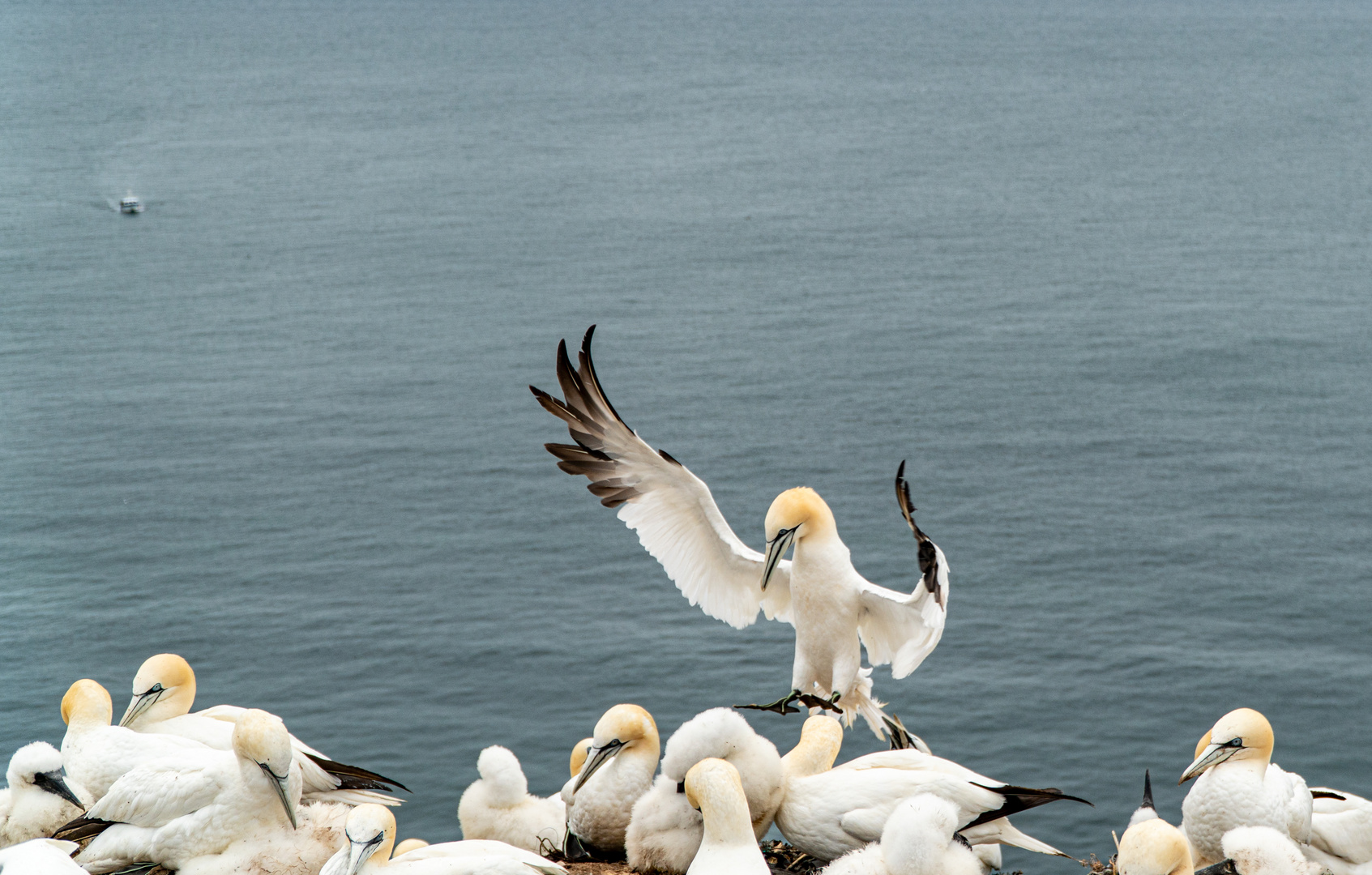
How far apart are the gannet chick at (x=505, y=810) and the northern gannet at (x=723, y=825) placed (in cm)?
320

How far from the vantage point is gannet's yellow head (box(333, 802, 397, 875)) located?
22.9 feet

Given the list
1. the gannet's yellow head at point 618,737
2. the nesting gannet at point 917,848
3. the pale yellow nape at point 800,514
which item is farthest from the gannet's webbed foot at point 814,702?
the nesting gannet at point 917,848

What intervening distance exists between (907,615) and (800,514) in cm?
110

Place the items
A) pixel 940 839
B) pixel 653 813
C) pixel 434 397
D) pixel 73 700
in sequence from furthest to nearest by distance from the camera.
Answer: pixel 434 397 < pixel 73 700 < pixel 653 813 < pixel 940 839

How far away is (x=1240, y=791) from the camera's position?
28.3 ft

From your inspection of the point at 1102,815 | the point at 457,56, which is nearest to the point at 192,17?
the point at 457,56

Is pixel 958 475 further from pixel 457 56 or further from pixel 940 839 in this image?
pixel 457 56

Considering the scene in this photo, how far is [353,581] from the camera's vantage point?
35812mm

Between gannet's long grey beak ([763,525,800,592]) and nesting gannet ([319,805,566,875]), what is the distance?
3806 mm

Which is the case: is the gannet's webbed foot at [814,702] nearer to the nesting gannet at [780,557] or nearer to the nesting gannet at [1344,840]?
the nesting gannet at [780,557]

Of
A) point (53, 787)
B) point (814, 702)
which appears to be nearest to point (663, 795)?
point (814, 702)

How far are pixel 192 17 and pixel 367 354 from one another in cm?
14091

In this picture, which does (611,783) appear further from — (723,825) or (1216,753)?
(1216,753)

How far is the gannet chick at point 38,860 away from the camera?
6.54 metres
